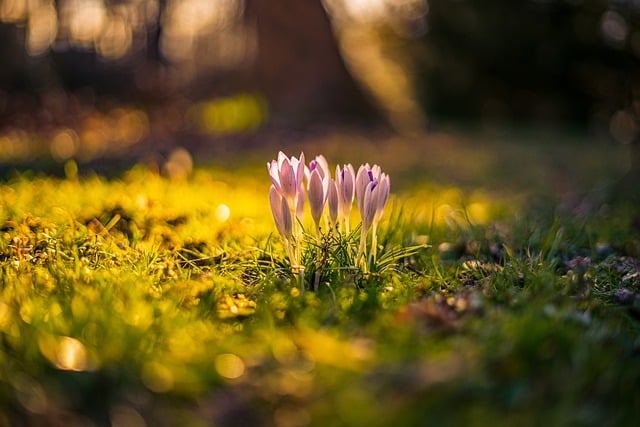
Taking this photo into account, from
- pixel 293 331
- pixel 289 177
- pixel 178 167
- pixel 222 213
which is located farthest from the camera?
pixel 178 167

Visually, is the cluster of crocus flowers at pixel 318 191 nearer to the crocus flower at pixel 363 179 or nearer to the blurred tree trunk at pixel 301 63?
the crocus flower at pixel 363 179

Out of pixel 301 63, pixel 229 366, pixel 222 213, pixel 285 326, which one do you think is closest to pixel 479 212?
pixel 222 213

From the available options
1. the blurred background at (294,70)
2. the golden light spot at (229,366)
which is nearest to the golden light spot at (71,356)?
the golden light spot at (229,366)

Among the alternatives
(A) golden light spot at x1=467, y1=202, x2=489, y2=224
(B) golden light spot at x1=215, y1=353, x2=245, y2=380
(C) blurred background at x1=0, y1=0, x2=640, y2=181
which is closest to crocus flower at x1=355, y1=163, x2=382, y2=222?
(B) golden light spot at x1=215, y1=353, x2=245, y2=380

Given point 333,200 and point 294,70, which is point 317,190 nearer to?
point 333,200

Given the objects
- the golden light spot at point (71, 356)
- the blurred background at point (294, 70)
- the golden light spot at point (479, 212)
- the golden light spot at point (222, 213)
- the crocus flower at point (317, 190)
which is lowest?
the golden light spot at point (71, 356)

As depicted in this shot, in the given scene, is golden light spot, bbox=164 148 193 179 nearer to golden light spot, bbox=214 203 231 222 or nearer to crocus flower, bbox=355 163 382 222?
golden light spot, bbox=214 203 231 222

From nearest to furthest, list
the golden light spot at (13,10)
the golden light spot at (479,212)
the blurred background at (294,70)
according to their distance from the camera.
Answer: the golden light spot at (479,212) < the golden light spot at (13,10) < the blurred background at (294,70)
